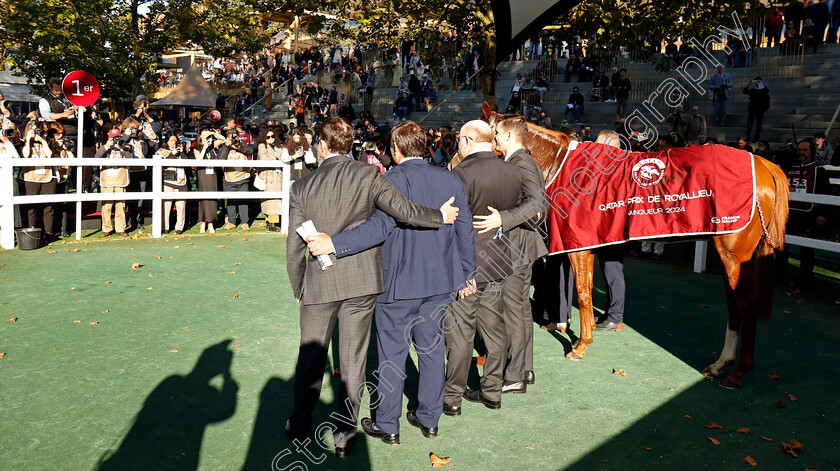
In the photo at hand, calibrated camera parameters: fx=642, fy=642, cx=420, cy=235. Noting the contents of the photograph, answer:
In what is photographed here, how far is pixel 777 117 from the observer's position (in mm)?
16594

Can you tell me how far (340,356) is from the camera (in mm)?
3799

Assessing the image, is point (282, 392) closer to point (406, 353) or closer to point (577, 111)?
point (406, 353)

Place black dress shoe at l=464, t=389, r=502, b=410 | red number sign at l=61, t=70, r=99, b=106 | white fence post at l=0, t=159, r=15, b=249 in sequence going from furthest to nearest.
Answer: red number sign at l=61, t=70, r=99, b=106, white fence post at l=0, t=159, r=15, b=249, black dress shoe at l=464, t=389, r=502, b=410

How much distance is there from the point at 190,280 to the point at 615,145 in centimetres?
517

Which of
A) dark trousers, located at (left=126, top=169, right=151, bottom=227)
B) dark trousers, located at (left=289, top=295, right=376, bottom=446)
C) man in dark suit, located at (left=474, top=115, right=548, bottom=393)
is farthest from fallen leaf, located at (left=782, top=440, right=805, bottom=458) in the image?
dark trousers, located at (left=126, top=169, right=151, bottom=227)

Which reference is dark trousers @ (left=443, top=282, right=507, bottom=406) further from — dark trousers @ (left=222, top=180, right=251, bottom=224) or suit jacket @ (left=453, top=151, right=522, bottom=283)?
dark trousers @ (left=222, top=180, right=251, bottom=224)

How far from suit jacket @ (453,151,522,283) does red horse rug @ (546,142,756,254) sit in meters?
1.31

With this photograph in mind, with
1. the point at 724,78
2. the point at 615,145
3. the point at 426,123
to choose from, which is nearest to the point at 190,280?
the point at 615,145

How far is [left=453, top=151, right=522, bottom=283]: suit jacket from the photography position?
4355 mm

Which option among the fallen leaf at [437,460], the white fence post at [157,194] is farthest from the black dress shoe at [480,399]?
the white fence post at [157,194]

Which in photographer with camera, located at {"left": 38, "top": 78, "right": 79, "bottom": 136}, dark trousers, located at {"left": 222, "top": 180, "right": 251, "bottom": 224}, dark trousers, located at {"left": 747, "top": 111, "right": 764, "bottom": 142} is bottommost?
dark trousers, located at {"left": 222, "top": 180, "right": 251, "bottom": 224}

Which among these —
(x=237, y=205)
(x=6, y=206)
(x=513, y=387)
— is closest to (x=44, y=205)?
(x=6, y=206)

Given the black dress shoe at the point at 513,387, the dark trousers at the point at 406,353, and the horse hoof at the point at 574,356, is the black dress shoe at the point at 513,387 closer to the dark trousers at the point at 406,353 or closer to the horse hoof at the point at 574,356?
the dark trousers at the point at 406,353

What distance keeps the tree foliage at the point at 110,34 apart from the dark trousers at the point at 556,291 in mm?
18489
